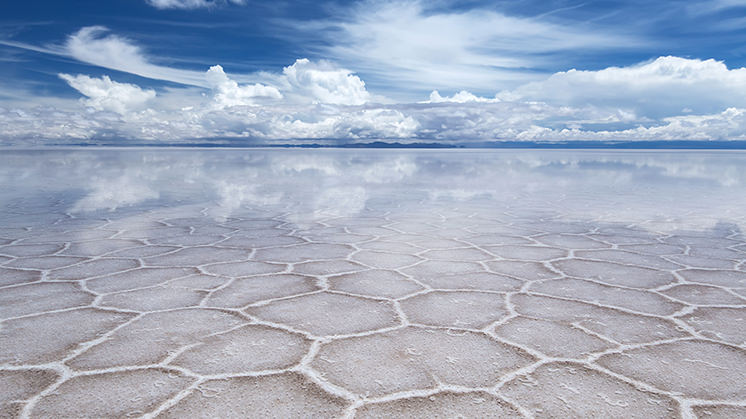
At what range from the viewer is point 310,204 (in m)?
8.88

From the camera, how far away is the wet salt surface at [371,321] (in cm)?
212

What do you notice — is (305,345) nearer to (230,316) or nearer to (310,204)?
(230,316)

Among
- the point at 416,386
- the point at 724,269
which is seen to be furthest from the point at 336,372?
the point at 724,269

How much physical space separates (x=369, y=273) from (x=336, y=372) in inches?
69.1

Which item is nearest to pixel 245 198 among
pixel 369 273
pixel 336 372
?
pixel 369 273

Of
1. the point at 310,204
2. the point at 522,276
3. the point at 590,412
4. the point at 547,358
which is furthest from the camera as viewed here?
the point at 310,204

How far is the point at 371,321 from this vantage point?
9.76 ft

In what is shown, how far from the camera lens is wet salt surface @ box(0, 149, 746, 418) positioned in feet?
6.97

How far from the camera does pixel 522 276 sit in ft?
13.1

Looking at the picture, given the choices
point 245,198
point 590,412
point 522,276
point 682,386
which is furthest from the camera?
point 245,198

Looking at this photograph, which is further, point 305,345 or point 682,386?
point 305,345

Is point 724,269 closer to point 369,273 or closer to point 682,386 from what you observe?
point 682,386

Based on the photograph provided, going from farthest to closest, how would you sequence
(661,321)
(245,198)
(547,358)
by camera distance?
(245,198) < (661,321) < (547,358)

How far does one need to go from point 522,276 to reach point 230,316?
2.34 metres
